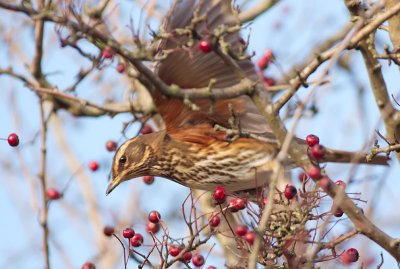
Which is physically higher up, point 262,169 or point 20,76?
point 20,76

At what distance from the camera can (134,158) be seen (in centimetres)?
636

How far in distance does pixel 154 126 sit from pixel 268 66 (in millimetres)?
1660

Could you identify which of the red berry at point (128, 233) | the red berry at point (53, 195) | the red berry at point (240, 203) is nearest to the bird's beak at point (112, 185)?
the red berry at point (53, 195)

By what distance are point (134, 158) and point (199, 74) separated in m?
1.02

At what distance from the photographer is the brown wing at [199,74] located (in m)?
5.30

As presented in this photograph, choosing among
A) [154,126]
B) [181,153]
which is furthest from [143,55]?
[154,126]

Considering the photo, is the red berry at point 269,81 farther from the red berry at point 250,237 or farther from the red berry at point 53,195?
the red berry at point 250,237

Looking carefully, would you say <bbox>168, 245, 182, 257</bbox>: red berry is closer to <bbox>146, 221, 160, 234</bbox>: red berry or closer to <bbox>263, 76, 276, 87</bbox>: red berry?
<bbox>146, 221, 160, 234</bbox>: red berry

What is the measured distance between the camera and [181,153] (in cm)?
640

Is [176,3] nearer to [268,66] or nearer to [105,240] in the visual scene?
[268,66]

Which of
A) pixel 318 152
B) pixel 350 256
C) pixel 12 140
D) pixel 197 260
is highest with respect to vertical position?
pixel 12 140

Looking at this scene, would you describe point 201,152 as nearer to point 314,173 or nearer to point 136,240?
point 136,240

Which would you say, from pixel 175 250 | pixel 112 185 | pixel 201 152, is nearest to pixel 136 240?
pixel 175 250

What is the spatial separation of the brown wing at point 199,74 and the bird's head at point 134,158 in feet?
0.75
